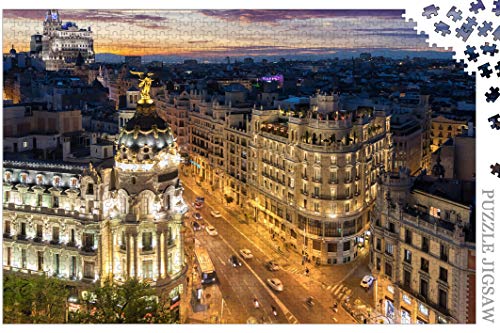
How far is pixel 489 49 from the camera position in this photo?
17312mm

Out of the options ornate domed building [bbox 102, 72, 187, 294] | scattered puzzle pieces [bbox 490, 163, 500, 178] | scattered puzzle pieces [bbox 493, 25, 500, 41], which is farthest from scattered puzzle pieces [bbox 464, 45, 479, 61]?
ornate domed building [bbox 102, 72, 187, 294]

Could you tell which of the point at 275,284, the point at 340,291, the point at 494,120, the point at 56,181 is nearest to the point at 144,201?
the point at 56,181

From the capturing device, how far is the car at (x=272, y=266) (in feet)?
108

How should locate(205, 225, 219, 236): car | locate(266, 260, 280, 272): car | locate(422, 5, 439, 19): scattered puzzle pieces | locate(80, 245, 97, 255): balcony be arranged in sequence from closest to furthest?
locate(422, 5, 439, 19): scattered puzzle pieces → locate(80, 245, 97, 255): balcony → locate(266, 260, 280, 272): car → locate(205, 225, 219, 236): car

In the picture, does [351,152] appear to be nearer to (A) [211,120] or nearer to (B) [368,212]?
(B) [368,212]

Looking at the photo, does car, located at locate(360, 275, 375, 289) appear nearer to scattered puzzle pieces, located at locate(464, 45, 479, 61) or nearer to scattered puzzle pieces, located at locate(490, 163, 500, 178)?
scattered puzzle pieces, located at locate(490, 163, 500, 178)

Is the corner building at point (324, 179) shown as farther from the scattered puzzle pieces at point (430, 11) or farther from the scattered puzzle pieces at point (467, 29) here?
the scattered puzzle pieces at point (467, 29)

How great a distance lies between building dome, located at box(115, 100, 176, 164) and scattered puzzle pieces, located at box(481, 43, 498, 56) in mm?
12231

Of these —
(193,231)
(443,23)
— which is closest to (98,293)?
(443,23)

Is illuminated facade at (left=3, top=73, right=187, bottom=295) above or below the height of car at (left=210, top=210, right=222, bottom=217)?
above

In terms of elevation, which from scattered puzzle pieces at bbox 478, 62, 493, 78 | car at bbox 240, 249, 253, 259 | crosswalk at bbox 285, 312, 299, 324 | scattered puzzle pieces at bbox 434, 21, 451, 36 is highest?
scattered puzzle pieces at bbox 434, 21, 451, 36

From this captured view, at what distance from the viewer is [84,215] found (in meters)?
25.0

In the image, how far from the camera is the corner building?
34.8 metres
